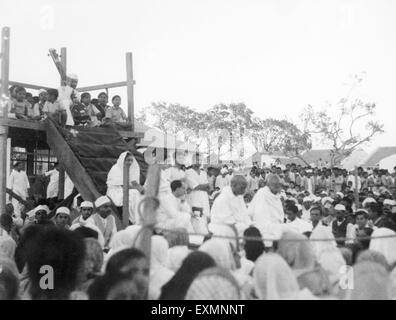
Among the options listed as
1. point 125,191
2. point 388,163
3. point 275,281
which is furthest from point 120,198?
point 388,163

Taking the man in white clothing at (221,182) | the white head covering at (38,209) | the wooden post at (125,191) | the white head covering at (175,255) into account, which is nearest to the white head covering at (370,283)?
the white head covering at (175,255)

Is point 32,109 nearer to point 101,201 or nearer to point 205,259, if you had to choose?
point 101,201

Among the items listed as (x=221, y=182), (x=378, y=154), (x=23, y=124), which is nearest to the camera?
(x=23, y=124)

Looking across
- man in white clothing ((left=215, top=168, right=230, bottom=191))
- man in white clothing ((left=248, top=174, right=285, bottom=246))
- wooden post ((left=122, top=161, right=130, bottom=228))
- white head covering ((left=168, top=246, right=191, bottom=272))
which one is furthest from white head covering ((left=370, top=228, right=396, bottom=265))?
man in white clothing ((left=215, top=168, right=230, bottom=191))

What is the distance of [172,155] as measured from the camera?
10242 millimetres

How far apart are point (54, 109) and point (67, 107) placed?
630 millimetres

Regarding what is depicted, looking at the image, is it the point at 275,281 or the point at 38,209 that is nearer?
the point at 275,281

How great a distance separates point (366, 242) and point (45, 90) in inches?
278

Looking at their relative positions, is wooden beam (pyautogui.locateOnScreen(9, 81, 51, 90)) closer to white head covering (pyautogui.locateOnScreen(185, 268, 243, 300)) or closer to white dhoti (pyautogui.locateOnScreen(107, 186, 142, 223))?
white dhoti (pyautogui.locateOnScreen(107, 186, 142, 223))

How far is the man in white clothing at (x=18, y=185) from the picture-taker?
10.0m

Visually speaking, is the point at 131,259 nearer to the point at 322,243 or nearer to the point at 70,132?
the point at 322,243

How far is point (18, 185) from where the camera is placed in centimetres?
1009

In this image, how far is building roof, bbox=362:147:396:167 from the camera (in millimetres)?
44719
